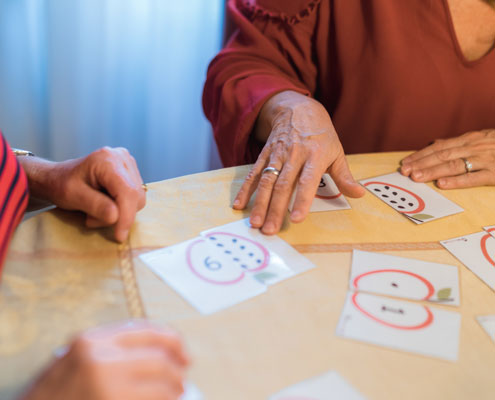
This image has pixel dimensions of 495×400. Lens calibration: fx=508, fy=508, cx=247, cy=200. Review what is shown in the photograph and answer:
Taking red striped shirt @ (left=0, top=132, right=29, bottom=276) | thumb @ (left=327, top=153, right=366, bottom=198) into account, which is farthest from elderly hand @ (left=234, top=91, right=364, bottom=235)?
red striped shirt @ (left=0, top=132, right=29, bottom=276)

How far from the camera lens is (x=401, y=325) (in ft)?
1.99

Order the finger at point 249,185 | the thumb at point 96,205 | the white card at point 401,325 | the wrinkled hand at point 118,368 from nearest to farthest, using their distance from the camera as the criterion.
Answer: the wrinkled hand at point 118,368, the white card at point 401,325, the thumb at point 96,205, the finger at point 249,185

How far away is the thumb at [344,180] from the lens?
85cm

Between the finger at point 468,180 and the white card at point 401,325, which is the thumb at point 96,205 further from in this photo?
the finger at point 468,180

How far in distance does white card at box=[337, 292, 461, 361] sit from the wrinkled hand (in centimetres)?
24

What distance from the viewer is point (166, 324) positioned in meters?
0.57

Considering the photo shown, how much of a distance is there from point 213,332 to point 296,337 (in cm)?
9

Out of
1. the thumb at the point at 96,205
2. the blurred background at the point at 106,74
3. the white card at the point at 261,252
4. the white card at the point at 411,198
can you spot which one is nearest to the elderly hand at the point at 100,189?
the thumb at the point at 96,205

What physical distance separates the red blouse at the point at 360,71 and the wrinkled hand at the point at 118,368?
68 centimetres

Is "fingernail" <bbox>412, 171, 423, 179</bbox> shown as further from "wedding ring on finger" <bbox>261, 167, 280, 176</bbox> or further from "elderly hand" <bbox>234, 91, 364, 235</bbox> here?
"wedding ring on finger" <bbox>261, 167, 280, 176</bbox>

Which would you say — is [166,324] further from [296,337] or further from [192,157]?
[192,157]

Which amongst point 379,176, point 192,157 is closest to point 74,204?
point 379,176

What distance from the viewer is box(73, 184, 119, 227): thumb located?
688mm

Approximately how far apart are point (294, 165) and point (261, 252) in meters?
0.19
